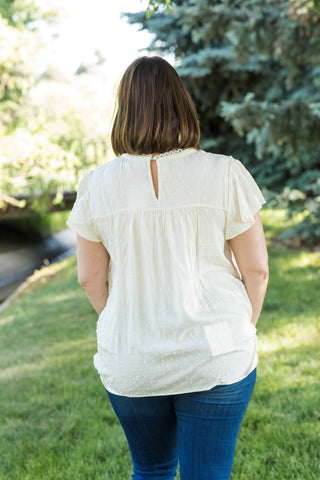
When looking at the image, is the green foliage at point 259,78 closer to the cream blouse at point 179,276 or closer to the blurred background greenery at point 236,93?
the blurred background greenery at point 236,93

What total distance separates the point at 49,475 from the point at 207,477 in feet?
5.09

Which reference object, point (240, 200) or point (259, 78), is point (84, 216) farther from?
point (259, 78)

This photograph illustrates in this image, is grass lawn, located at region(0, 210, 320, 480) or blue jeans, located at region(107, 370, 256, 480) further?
grass lawn, located at region(0, 210, 320, 480)

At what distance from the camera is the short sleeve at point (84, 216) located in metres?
1.44

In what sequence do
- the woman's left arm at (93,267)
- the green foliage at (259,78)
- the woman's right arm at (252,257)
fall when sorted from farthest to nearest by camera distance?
the green foliage at (259,78)
the woman's left arm at (93,267)
the woman's right arm at (252,257)

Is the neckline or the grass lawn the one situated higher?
the neckline

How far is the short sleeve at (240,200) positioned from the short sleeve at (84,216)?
0.40m

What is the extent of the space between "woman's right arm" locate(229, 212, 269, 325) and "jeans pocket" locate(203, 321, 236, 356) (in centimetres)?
21

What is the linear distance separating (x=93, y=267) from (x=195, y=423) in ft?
1.81

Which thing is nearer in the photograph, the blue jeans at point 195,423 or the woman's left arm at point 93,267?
the blue jeans at point 195,423

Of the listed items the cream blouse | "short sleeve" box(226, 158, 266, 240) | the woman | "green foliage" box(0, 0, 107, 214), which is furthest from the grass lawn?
"green foliage" box(0, 0, 107, 214)

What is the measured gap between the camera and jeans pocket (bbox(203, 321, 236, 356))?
1.29 m

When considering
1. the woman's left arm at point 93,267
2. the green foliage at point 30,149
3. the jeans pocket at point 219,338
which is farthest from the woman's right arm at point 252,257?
the green foliage at point 30,149

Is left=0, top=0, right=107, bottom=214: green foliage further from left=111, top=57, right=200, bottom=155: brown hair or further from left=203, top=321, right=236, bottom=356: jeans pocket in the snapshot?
left=203, top=321, right=236, bottom=356: jeans pocket
